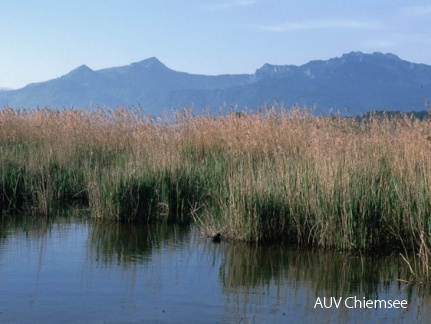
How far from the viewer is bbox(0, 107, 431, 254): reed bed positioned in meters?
7.30

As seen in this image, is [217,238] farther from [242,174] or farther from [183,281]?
[183,281]

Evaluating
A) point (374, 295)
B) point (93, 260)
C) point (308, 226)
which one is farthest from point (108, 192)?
point (374, 295)

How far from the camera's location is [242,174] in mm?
8562

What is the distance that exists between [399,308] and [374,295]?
40 centimetres

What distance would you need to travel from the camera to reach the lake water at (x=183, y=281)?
528 cm

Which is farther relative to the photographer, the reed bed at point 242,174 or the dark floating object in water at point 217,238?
the dark floating object in water at point 217,238

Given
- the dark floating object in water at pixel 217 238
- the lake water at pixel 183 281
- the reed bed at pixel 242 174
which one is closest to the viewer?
the lake water at pixel 183 281

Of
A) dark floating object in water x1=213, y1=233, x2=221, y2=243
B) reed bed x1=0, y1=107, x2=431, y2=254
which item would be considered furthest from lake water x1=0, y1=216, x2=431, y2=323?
reed bed x1=0, y1=107, x2=431, y2=254

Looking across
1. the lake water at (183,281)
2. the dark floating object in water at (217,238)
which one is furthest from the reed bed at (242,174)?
the lake water at (183,281)

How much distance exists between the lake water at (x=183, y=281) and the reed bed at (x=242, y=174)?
347mm

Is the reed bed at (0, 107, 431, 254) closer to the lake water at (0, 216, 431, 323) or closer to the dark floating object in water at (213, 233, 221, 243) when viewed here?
the dark floating object in water at (213, 233, 221, 243)

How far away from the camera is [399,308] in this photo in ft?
17.9

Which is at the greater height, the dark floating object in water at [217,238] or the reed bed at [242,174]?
the reed bed at [242,174]

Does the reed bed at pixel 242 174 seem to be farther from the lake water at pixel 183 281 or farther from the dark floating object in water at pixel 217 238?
the lake water at pixel 183 281
